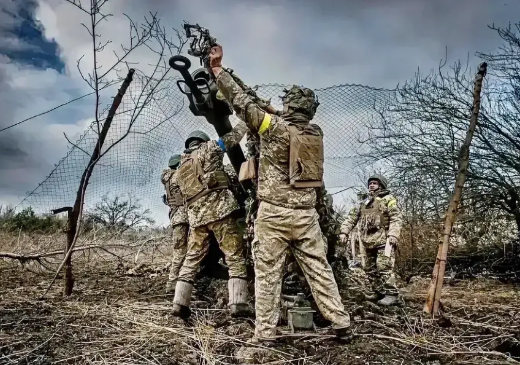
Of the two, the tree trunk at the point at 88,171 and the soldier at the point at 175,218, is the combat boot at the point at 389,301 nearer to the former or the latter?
the soldier at the point at 175,218

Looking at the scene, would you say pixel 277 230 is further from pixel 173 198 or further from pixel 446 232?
pixel 173 198

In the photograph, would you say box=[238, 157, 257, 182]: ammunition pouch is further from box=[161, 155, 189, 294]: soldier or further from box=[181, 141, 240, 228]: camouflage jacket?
box=[161, 155, 189, 294]: soldier

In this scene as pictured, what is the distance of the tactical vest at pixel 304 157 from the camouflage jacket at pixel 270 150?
0.20 feet

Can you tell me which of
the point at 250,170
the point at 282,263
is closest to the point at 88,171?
the point at 250,170

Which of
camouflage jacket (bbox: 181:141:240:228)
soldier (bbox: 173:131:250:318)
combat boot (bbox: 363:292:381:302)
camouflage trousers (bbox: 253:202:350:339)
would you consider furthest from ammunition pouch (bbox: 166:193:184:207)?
camouflage trousers (bbox: 253:202:350:339)

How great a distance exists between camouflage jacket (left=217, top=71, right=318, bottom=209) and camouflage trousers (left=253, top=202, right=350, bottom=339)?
4.0 inches

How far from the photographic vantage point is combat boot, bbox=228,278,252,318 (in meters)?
5.68

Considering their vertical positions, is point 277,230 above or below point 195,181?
below

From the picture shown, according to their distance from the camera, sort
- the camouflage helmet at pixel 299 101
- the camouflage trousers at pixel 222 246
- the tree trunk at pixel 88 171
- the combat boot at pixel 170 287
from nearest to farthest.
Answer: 1. the camouflage helmet at pixel 299 101
2. the camouflage trousers at pixel 222 246
3. the tree trunk at pixel 88 171
4. the combat boot at pixel 170 287

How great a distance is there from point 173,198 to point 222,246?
1926 mm

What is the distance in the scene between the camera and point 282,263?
4676 millimetres

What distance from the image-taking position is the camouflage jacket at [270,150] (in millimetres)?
4598

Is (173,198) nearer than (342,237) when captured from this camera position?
No

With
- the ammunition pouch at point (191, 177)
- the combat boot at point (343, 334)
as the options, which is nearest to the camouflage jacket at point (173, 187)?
the ammunition pouch at point (191, 177)
